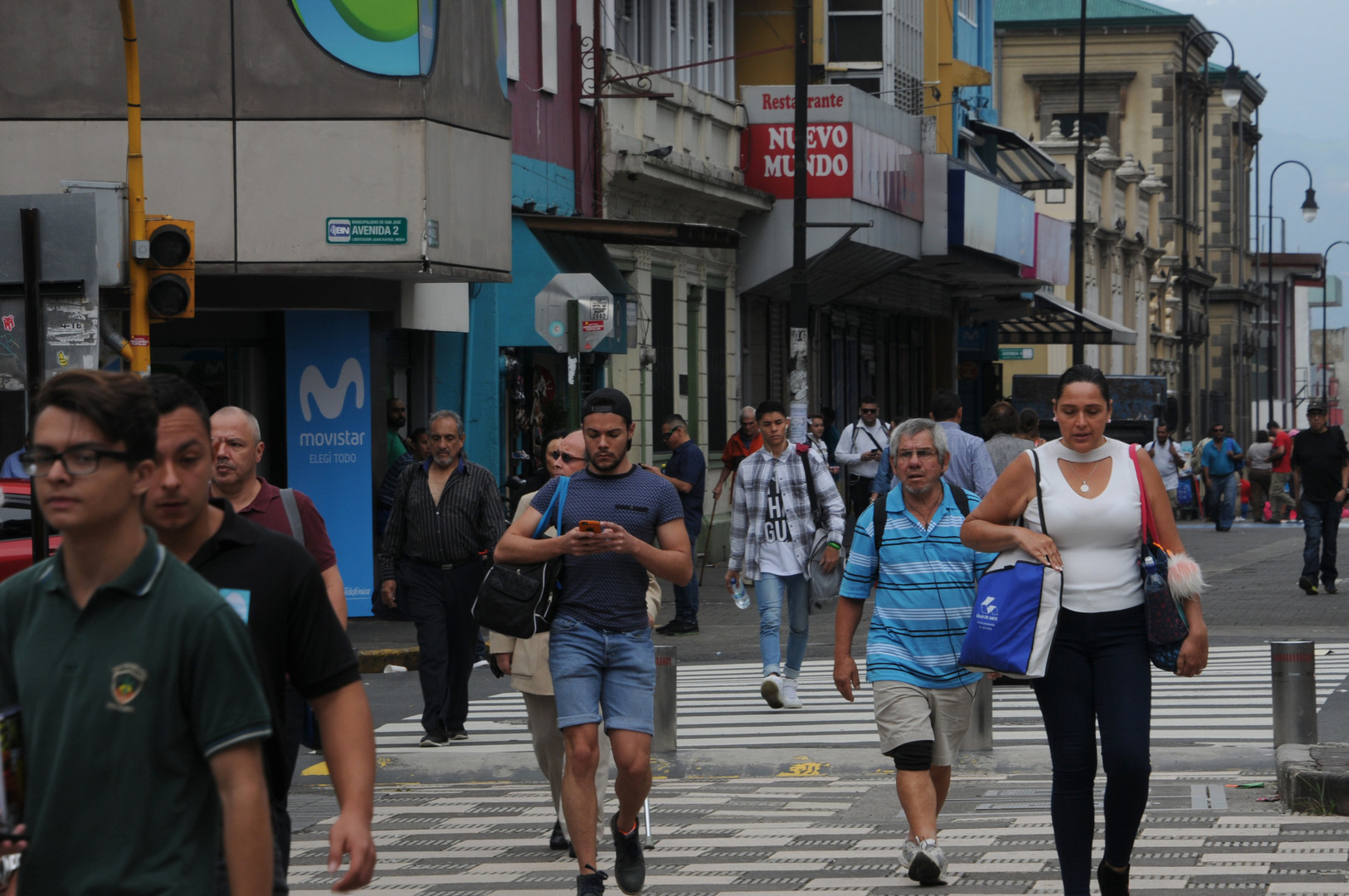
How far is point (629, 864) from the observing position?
7.61 metres

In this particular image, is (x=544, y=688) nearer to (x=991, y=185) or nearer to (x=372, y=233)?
(x=372, y=233)

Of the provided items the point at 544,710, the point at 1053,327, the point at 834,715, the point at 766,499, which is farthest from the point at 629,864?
the point at 1053,327

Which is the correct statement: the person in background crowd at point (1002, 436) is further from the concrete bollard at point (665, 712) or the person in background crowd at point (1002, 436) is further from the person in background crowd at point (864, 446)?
the person in background crowd at point (864, 446)

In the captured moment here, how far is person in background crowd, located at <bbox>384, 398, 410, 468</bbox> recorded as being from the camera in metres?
20.4

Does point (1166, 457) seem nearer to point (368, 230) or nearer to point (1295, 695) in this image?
point (368, 230)

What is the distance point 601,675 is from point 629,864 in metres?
0.69

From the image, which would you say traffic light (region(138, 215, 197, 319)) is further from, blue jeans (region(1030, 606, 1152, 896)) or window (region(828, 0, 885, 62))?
window (region(828, 0, 885, 62))

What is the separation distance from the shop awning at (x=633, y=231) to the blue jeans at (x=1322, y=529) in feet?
21.8

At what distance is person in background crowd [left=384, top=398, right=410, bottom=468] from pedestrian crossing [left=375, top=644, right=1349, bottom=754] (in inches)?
224

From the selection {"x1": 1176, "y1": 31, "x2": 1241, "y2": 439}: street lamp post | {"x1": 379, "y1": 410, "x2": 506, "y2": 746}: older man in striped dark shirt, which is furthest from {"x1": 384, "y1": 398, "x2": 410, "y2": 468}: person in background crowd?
{"x1": 1176, "y1": 31, "x2": 1241, "y2": 439}: street lamp post

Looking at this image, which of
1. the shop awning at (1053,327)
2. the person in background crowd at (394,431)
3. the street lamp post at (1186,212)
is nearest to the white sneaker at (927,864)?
the person in background crowd at (394,431)

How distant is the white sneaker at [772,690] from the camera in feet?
43.1

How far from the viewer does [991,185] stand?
3609 cm

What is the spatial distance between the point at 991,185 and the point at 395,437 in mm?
18127
